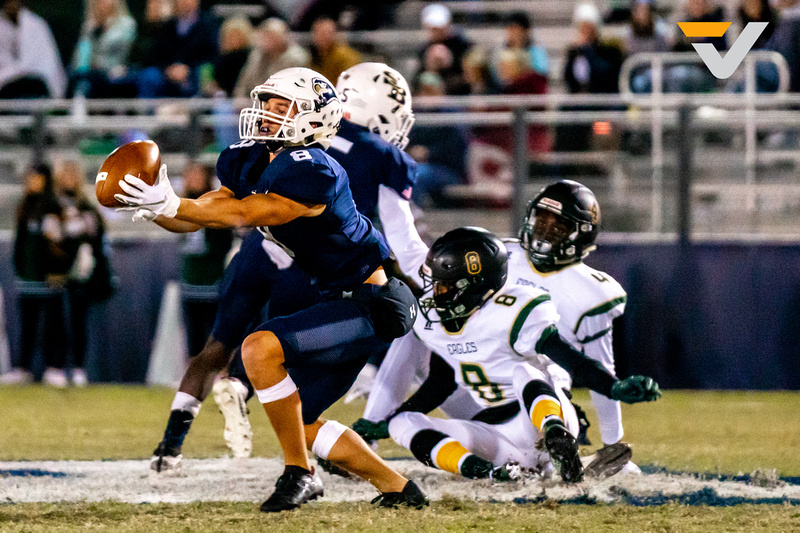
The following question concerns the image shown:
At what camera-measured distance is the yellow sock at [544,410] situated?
4617 millimetres

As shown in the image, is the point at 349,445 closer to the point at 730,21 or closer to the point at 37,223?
the point at 37,223

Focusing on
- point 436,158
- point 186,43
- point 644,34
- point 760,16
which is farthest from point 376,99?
point 186,43

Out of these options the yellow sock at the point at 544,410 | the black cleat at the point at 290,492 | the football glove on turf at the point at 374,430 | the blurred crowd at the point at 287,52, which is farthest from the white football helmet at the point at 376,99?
the blurred crowd at the point at 287,52

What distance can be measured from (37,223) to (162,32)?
2727mm

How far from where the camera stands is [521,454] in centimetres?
496

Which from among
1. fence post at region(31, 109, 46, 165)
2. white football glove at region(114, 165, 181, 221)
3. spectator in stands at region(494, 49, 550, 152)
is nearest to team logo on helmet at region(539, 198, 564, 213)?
white football glove at region(114, 165, 181, 221)

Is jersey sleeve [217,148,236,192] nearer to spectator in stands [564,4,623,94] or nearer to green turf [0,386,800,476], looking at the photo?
green turf [0,386,800,476]

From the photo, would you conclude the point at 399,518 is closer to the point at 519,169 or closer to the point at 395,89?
the point at 395,89

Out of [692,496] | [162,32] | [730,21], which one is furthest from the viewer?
[162,32]

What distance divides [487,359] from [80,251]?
5.67 metres

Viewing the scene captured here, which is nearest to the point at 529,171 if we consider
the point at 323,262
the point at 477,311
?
the point at 477,311

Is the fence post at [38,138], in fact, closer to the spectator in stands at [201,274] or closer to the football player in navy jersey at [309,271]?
the spectator in stands at [201,274]

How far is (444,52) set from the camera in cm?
1039

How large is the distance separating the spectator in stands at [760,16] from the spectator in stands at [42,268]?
6489 millimetres
